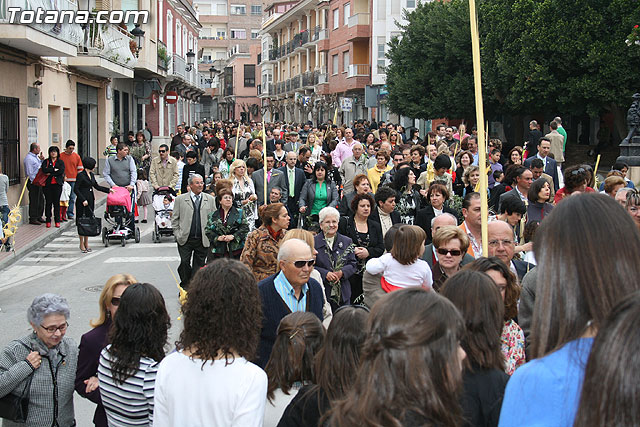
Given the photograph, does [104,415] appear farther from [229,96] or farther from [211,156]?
[229,96]

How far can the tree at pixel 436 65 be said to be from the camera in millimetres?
33812

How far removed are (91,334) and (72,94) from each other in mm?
20368

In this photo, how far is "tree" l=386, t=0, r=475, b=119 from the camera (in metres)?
33.8

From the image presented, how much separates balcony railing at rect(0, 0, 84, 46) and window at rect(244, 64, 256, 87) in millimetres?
72350

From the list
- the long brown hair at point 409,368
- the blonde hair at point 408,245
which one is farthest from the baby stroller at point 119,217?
the long brown hair at point 409,368

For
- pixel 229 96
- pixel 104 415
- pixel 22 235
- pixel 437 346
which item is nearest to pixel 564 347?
pixel 437 346

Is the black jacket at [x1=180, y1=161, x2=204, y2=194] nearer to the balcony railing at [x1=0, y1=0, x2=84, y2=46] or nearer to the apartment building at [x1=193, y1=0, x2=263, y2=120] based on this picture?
the balcony railing at [x1=0, y1=0, x2=84, y2=46]

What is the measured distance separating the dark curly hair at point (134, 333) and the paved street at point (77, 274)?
13.7 feet

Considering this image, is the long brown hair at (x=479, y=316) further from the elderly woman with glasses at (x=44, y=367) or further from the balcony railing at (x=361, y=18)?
the balcony railing at (x=361, y=18)

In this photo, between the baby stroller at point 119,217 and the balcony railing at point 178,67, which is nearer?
the baby stroller at point 119,217

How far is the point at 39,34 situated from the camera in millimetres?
16875

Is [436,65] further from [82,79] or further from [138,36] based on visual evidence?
[82,79]

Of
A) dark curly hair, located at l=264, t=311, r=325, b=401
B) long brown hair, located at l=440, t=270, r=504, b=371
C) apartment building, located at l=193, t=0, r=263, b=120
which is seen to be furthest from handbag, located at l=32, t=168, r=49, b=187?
apartment building, located at l=193, t=0, r=263, b=120

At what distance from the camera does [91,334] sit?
4.40 m
